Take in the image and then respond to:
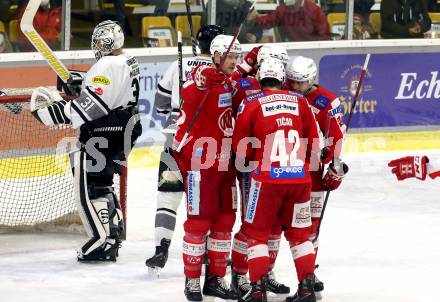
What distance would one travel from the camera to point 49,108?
7055mm

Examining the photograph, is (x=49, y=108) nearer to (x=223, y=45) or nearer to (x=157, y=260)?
(x=157, y=260)

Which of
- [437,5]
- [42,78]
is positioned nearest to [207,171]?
[42,78]

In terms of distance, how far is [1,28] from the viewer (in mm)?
9844

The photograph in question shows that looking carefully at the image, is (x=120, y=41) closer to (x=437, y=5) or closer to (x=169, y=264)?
(x=169, y=264)

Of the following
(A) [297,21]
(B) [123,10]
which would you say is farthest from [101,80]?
(A) [297,21]

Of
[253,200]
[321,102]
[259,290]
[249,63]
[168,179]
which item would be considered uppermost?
[249,63]

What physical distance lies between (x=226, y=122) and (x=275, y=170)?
Answer: 47cm

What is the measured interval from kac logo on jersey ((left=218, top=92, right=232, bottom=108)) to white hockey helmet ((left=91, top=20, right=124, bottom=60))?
1.00 meters

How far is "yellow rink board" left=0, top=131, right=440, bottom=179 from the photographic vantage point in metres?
8.39

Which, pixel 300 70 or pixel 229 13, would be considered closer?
pixel 300 70

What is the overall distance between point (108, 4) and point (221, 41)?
13.6 ft

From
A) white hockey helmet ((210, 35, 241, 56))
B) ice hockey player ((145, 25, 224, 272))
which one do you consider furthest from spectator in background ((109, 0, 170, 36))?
white hockey helmet ((210, 35, 241, 56))

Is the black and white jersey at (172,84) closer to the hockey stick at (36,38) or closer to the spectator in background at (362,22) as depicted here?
the hockey stick at (36,38)

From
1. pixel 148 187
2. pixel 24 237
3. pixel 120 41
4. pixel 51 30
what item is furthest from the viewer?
pixel 51 30
